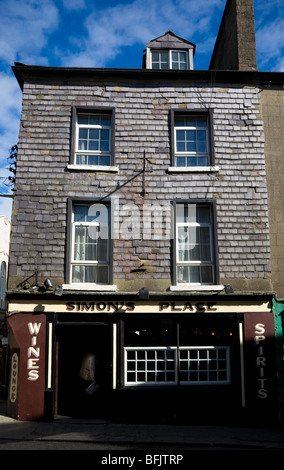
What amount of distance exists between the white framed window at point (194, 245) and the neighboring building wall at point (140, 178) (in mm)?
297

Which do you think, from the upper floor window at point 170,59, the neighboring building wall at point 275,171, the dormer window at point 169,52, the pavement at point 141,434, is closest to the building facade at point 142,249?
the neighboring building wall at point 275,171

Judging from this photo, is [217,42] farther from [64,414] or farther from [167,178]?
[64,414]

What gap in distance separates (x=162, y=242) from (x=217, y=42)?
8728 mm

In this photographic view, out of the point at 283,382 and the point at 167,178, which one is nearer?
the point at 283,382

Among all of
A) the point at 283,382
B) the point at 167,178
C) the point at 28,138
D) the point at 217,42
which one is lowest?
the point at 283,382

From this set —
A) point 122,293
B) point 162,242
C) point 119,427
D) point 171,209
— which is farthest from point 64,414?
point 171,209

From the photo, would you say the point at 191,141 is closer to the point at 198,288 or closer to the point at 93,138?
the point at 93,138

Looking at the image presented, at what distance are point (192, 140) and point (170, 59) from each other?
10.1 ft

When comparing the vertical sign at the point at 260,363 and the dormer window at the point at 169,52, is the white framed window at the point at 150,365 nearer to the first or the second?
the vertical sign at the point at 260,363

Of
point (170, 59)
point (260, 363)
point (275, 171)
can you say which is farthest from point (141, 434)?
point (170, 59)

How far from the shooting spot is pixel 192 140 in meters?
11.6

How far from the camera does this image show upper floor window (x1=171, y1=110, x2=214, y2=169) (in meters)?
11.3

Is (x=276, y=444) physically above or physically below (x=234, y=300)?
below

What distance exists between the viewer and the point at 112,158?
36.6 ft
